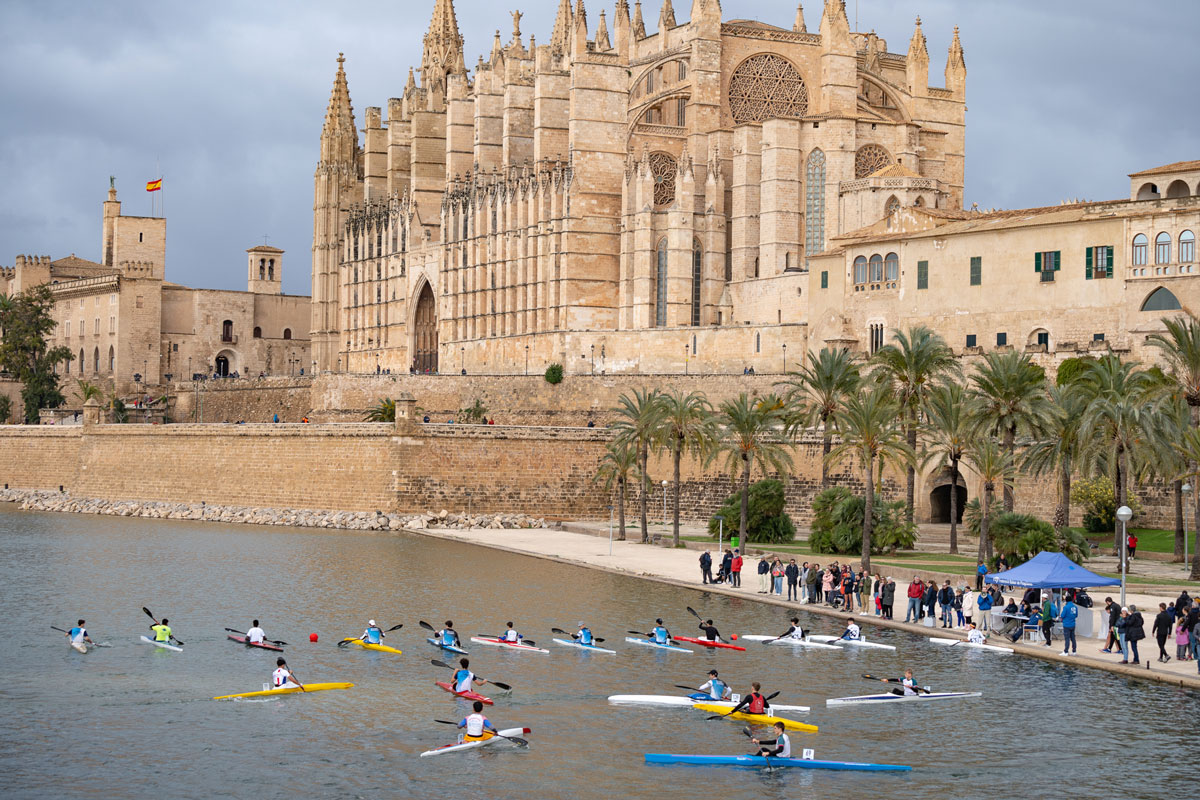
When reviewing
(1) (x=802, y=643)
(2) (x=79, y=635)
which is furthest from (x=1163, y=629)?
(2) (x=79, y=635)

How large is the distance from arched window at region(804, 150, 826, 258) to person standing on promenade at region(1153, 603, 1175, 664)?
36692mm

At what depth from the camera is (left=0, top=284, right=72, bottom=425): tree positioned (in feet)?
259

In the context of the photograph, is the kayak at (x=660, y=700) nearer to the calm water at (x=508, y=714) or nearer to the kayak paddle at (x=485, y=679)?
the calm water at (x=508, y=714)

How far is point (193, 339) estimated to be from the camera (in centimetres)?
8931

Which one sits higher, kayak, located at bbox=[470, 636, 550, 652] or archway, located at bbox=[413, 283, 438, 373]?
archway, located at bbox=[413, 283, 438, 373]

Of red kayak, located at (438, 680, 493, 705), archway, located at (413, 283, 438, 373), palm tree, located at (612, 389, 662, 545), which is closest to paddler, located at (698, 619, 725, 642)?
red kayak, located at (438, 680, 493, 705)

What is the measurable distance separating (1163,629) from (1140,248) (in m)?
23.0

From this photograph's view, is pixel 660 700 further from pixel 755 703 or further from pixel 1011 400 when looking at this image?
pixel 1011 400

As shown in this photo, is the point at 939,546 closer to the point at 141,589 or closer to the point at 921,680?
the point at 921,680

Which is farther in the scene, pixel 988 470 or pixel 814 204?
pixel 814 204

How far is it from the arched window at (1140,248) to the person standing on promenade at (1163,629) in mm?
22311

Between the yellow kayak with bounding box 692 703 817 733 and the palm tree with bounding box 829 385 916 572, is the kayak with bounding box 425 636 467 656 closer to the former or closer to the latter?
the yellow kayak with bounding box 692 703 817 733

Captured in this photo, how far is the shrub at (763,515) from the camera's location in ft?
143

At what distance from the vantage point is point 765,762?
840 inches
